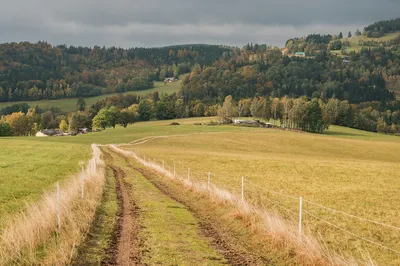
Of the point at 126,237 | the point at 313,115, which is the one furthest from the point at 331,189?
the point at 313,115

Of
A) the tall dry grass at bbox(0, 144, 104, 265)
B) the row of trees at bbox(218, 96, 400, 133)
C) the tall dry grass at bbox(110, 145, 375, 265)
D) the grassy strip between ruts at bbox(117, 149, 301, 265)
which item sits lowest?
the row of trees at bbox(218, 96, 400, 133)

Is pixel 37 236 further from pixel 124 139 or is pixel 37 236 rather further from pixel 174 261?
pixel 124 139

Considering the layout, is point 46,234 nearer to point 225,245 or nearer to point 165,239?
point 165,239

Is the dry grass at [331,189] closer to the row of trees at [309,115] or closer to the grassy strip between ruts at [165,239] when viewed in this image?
the grassy strip between ruts at [165,239]

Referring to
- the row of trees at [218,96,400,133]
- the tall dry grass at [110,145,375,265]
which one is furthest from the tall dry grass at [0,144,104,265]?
the row of trees at [218,96,400,133]

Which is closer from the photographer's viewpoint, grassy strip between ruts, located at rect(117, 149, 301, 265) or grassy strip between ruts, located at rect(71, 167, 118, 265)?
grassy strip between ruts, located at rect(71, 167, 118, 265)

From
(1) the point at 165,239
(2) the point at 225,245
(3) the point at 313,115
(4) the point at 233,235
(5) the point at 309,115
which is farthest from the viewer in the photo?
(5) the point at 309,115

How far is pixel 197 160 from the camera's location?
58.3 m

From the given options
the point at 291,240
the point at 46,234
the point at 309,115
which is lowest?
the point at 309,115

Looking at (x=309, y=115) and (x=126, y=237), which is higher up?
(x=126, y=237)

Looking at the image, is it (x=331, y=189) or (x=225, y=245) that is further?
(x=331, y=189)

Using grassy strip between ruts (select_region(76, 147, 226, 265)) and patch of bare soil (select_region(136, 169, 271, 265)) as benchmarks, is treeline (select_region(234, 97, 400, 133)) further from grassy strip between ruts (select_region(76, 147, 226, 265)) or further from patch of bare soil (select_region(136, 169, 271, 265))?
patch of bare soil (select_region(136, 169, 271, 265))

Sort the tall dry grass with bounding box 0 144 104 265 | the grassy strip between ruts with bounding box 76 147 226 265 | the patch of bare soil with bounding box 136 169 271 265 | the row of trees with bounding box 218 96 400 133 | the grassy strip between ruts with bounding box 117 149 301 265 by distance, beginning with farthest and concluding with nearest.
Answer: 1. the row of trees with bounding box 218 96 400 133
2. the grassy strip between ruts with bounding box 117 149 301 265
3. the patch of bare soil with bounding box 136 169 271 265
4. the grassy strip between ruts with bounding box 76 147 226 265
5. the tall dry grass with bounding box 0 144 104 265

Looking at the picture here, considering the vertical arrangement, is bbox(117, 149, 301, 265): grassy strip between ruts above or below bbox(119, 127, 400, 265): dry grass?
above
